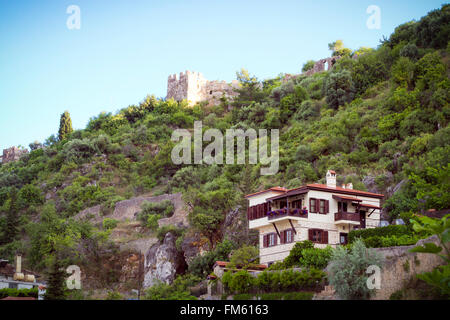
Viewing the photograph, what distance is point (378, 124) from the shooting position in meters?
61.3

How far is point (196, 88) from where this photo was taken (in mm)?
113312

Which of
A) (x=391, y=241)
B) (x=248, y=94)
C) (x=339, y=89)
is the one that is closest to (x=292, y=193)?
(x=391, y=241)

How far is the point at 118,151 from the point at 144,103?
742 inches

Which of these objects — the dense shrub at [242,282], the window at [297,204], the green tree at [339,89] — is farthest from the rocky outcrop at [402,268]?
the green tree at [339,89]

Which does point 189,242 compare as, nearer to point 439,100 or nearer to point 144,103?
point 439,100

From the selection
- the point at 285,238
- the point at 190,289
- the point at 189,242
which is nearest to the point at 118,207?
the point at 189,242

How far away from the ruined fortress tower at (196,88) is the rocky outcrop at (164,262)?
178 feet

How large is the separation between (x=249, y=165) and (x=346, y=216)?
86.8 ft

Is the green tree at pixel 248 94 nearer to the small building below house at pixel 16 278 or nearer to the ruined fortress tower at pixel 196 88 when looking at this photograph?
the ruined fortress tower at pixel 196 88

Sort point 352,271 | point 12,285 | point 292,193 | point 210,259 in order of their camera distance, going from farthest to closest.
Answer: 1. point 12,285
2. point 210,259
3. point 292,193
4. point 352,271

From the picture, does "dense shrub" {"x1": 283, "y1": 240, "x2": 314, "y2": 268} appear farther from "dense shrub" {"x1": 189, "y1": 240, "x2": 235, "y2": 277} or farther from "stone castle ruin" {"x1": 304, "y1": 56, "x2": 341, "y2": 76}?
"stone castle ruin" {"x1": 304, "y1": 56, "x2": 341, "y2": 76}

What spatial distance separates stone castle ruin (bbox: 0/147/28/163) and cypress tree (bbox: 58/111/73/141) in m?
13.7

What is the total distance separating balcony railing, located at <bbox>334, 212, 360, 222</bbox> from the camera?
42156 millimetres

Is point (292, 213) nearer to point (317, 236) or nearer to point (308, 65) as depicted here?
point (317, 236)
